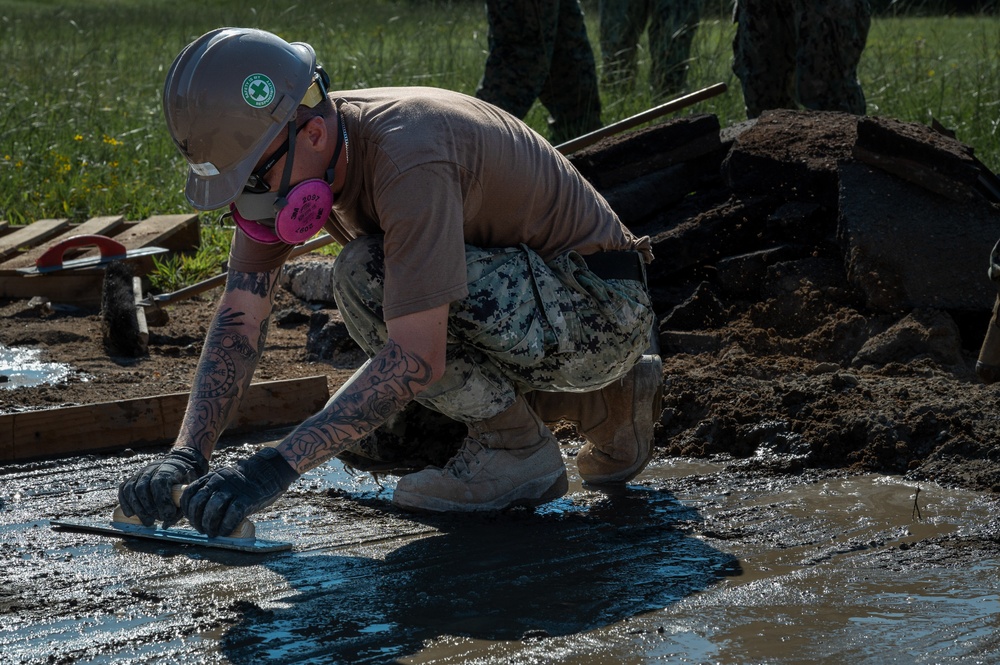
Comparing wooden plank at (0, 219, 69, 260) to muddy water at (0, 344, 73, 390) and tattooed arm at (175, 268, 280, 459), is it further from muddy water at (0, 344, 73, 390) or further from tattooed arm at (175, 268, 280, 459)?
tattooed arm at (175, 268, 280, 459)

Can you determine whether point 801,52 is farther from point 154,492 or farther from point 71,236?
point 154,492

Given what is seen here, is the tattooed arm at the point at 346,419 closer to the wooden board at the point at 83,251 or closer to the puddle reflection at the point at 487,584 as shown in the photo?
the puddle reflection at the point at 487,584

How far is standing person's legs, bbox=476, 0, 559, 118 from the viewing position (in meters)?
7.24

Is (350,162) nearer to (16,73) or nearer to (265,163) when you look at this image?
(265,163)

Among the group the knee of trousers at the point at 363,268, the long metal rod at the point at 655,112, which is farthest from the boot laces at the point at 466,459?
the long metal rod at the point at 655,112

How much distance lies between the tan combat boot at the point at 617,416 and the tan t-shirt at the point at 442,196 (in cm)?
40

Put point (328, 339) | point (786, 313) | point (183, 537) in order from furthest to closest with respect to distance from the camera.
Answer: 1. point (328, 339)
2. point (786, 313)
3. point (183, 537)

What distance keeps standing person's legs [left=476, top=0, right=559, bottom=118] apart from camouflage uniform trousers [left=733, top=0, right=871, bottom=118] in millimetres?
1267

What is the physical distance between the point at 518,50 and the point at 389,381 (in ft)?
17.1

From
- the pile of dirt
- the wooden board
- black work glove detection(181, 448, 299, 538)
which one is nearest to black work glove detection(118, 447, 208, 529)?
black work glove detection(181, 448, 299, 538)

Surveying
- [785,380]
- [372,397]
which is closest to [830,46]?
[785,380]

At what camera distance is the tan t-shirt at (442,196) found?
242cm

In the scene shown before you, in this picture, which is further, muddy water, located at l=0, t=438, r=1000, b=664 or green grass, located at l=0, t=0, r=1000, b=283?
green grass, located at l=0, t=0, r=1000, b=283

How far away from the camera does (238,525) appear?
2.28 metres
